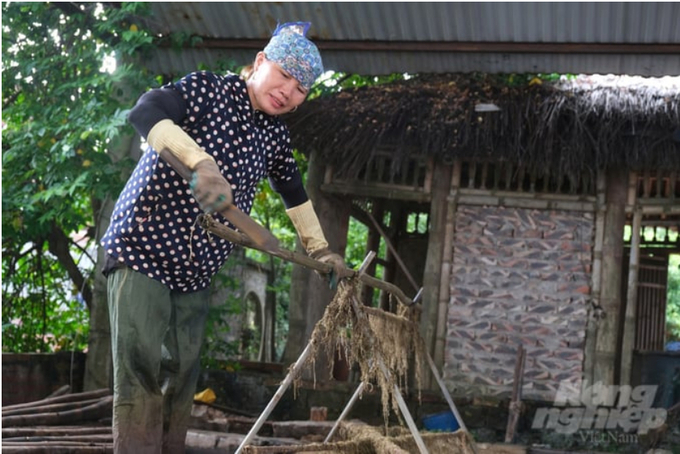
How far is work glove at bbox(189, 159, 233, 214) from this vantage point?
2.47 m

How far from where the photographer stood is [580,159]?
784cm

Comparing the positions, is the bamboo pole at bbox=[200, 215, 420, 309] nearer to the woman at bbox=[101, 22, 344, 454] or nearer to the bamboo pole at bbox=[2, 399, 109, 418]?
the woman at bbox=[101, 22, 344, 454]

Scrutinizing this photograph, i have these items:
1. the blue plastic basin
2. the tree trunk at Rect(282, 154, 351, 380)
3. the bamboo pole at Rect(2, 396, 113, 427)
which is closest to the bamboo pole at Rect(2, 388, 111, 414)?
the bamboo pole at Rect(2, 396, 113, 427)

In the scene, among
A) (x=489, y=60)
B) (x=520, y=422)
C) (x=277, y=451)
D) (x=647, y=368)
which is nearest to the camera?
(x=277, y=451)

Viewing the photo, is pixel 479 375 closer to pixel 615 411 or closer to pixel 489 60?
pixel 615 411

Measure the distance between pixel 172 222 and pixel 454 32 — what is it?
3.64 m

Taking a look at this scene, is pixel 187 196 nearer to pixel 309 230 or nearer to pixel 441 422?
pixel 309 230

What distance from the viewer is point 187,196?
2912mm

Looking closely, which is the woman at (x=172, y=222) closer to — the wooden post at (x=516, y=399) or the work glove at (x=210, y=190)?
the work glove at (x=210, y=190)

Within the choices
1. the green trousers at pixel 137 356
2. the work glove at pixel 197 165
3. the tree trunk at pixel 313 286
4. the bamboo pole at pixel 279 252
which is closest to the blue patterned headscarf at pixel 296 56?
the work glove at pixel 197 165

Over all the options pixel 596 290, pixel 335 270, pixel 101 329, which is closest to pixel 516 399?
pixel 596 290

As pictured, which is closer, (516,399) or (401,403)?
(401,403)

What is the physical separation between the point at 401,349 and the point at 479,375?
4.63m

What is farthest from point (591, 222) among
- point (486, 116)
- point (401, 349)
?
point (401, 349)
